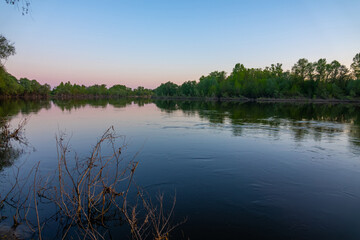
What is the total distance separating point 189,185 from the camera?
7.93 metres

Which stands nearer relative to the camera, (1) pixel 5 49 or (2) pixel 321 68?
(1) pixel 5 49

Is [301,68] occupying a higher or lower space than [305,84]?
higher

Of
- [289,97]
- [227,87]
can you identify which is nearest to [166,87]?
[227,87]

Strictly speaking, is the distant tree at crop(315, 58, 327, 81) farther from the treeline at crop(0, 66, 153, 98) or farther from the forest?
the treeline at crop(0, 66, 153, 98)

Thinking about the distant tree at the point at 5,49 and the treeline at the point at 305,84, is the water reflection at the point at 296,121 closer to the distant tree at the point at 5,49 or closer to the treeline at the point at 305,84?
the distant tree at the point at 5,49

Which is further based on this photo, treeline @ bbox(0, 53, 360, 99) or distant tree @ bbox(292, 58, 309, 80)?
distant tree @ bbox(292, 58, 309, 80)

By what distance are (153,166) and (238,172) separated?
3746 millimetres

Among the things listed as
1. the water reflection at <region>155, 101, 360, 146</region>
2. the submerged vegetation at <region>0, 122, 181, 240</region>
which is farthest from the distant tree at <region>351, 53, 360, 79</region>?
the submerged vegetation at <region>0, 122, 181, 240</region>

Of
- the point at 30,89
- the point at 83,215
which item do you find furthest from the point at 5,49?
the point at 30,89

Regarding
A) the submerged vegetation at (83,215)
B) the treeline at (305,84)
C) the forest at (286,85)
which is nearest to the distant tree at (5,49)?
the forest at (286,85)

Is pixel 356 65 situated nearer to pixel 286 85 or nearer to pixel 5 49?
pixel 286 85

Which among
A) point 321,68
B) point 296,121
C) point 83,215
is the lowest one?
point 83,215

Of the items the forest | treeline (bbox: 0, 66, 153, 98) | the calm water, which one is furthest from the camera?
the forest

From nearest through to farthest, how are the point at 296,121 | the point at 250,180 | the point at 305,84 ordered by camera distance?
the point at 250,180 < the point at 296,121 < the point at 305,84
